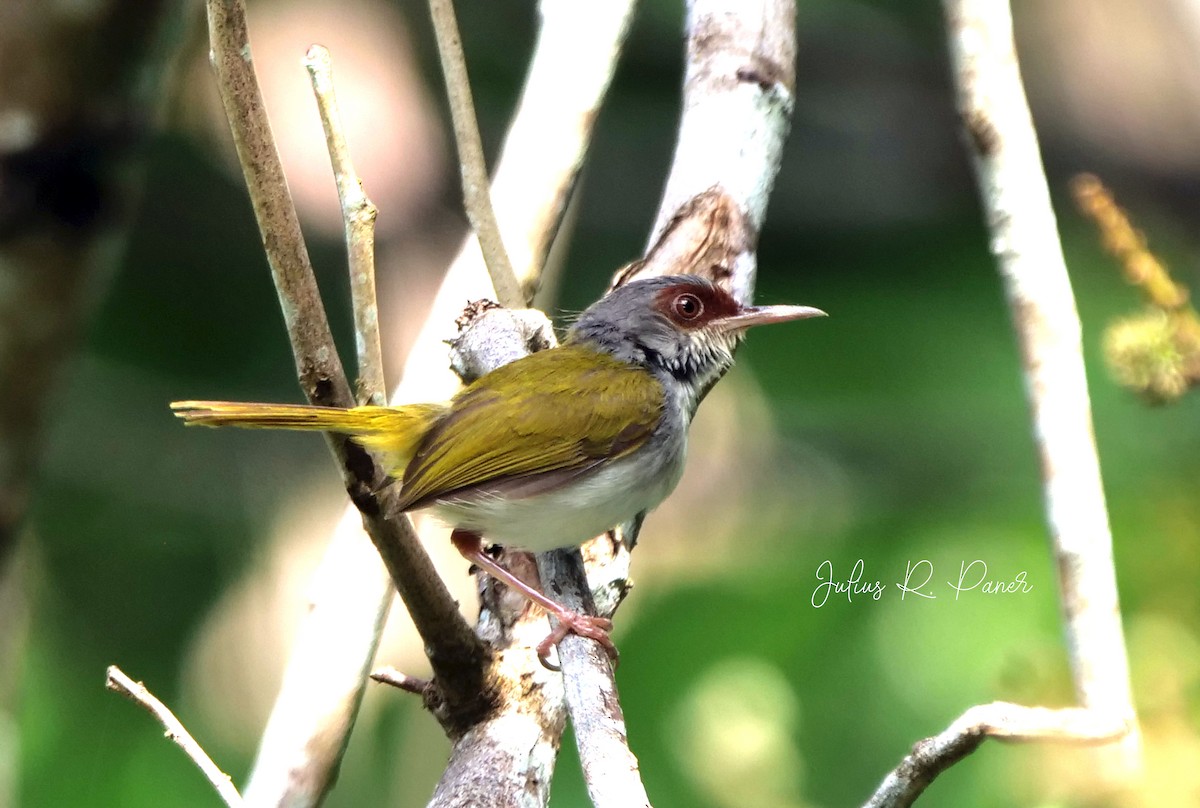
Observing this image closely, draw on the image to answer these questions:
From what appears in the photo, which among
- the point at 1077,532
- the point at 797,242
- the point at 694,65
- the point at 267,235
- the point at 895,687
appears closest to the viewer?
the point at 267,235

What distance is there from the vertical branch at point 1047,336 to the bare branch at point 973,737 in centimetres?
34

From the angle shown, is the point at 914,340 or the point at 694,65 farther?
the point at 914,340

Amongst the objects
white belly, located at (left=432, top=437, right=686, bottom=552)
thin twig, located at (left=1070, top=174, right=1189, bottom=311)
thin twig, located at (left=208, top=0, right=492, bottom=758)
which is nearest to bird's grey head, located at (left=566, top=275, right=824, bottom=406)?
white belly, located at (left=432, top=437, right=686, bottom=552)

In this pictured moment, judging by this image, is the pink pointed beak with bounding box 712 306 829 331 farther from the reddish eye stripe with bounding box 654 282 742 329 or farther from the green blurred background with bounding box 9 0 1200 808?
the green blurred background with bounding box 9 0 1200 808

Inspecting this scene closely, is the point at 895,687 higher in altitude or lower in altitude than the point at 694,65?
lower

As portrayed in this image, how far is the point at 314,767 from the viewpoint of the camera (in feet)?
8.93

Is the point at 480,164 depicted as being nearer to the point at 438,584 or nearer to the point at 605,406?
the point at 605,406

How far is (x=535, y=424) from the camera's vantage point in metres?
2.94

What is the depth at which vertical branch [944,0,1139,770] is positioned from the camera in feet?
8.17

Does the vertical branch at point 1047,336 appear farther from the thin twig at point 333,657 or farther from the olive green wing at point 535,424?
the thin twig at point 333,657

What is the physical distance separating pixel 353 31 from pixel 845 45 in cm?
227

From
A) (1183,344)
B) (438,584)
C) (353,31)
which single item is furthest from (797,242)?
(438,584)

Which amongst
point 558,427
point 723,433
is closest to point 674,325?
point 558,427

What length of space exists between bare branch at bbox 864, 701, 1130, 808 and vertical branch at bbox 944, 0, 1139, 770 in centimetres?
34
